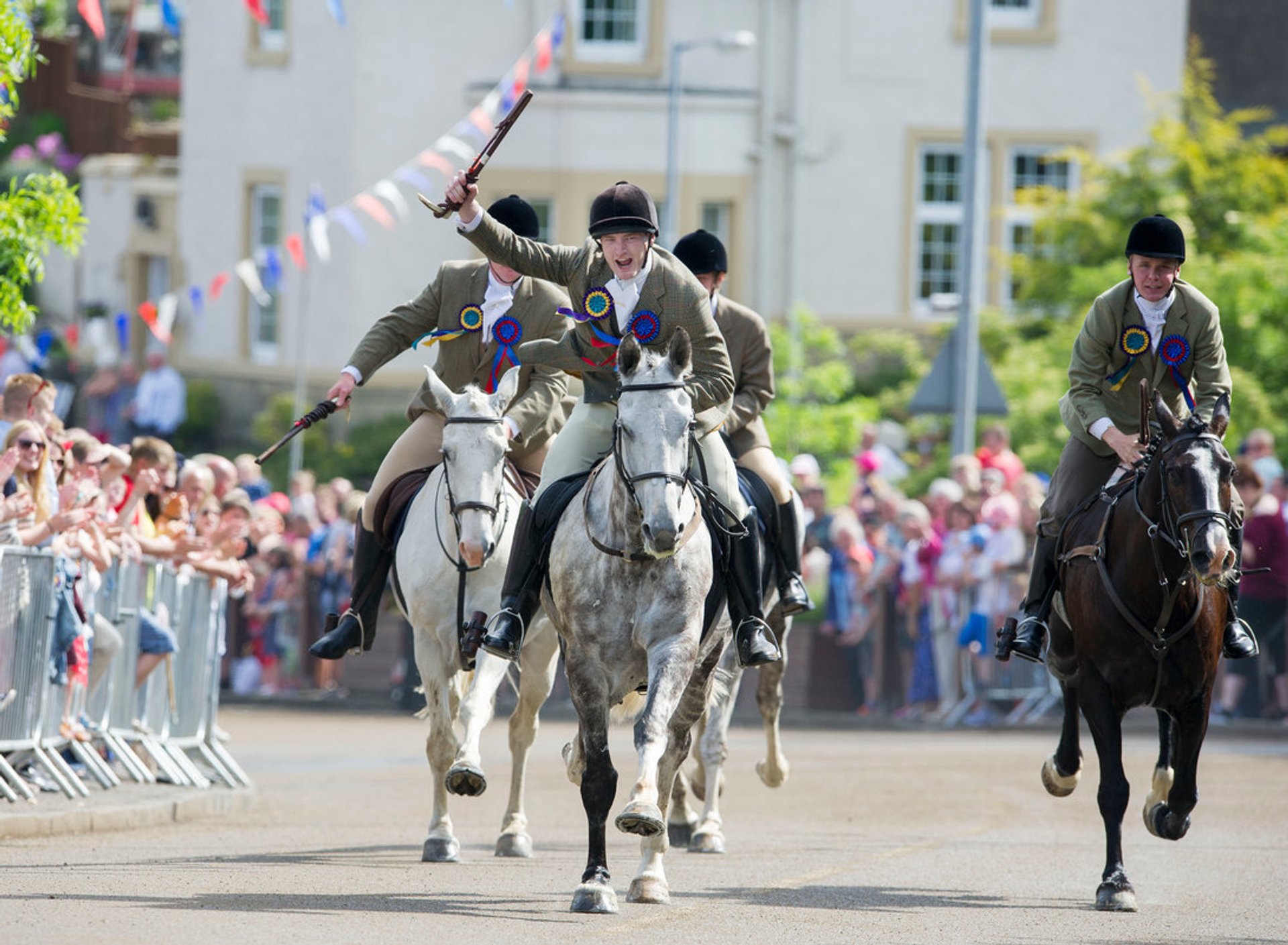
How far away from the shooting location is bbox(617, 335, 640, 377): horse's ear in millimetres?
10016

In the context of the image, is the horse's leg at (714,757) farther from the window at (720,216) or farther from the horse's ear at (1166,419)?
the window at (720,216)

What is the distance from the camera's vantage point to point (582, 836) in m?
13.8

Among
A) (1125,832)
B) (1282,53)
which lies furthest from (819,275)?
(1125,832)

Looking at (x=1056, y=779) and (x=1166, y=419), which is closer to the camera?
(x=1166, y=419)

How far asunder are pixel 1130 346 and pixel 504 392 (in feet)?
10.2

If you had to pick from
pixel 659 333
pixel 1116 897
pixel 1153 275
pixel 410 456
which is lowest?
pixel 1116 897

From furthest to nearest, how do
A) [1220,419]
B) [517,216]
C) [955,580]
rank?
1. [955,580]
2. [517,216]
3. [1220,419]

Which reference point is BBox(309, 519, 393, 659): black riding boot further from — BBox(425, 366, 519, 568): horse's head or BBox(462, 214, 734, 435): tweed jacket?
BBox(462, 214, 734, 435): tweed jacket

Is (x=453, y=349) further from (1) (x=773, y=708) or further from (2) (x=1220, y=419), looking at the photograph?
(2) (x=1220, y=419)

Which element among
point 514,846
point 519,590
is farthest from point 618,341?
point 514,846

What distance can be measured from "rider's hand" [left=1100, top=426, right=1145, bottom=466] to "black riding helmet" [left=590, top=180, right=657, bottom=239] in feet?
8.35

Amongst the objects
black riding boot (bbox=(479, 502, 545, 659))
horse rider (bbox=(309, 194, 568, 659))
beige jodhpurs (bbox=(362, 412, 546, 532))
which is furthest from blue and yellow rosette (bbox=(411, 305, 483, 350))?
black riding boot (bbox=(479, 502, 545, 659))

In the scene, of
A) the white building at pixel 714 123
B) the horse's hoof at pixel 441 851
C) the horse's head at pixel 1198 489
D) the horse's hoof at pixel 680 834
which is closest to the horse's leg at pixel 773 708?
the horse's hoof at pixel 680 834

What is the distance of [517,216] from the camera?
1305 centimetres
